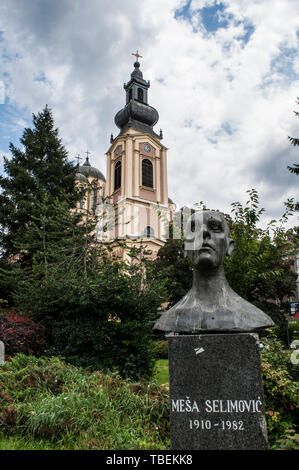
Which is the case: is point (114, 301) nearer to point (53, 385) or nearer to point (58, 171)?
point (53, 385)

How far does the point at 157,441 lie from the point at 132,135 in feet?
119

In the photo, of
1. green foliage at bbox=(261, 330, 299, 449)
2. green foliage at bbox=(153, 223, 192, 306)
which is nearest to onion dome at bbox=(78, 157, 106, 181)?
green foliage at bbox=(153, 223, 192, 306)

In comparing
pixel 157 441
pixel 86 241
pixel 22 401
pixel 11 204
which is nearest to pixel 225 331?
pixel 157 441

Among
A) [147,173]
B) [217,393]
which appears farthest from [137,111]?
[217,393]

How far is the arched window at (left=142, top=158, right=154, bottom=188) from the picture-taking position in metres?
37.6

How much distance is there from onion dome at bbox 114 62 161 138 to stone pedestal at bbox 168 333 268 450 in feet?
126

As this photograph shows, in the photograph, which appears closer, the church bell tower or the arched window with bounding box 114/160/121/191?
the church bell tower

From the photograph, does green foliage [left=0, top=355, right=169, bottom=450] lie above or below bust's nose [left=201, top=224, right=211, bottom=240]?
below

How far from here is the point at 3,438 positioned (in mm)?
3982

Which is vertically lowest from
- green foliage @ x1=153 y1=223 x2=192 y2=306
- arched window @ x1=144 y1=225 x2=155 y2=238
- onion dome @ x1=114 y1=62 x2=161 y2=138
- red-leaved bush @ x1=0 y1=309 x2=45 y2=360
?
red-leaved bush @ x1=0 y1=309 x2=45 y2=360

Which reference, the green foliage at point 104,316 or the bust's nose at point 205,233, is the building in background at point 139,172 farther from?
the bust's nose at point 205,233

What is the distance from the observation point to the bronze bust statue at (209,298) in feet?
10.6

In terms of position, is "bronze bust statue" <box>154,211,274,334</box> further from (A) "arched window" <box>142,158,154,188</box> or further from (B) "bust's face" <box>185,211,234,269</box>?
(A) "arched window" <box>142,158,154,188</box>

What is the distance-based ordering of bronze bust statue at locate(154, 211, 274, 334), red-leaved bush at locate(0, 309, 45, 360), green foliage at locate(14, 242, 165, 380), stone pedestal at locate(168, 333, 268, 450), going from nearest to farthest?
stone pedestal at locate(168, 333, 268, 450) → bronze bust statue at locate(154, 211, 274, 334) → green foliage at locate(14, 242, 165, 380) → red-leaved bush at locate(0, 309, 45, 360)
